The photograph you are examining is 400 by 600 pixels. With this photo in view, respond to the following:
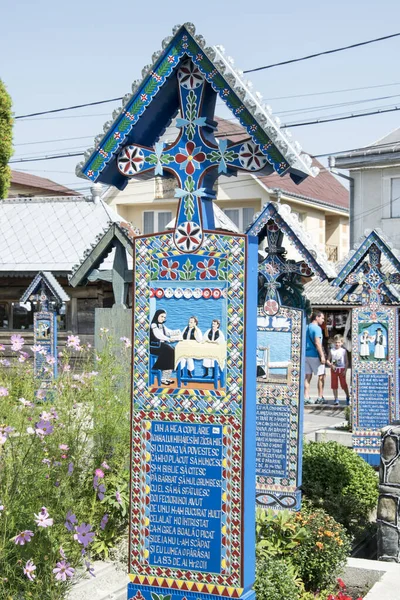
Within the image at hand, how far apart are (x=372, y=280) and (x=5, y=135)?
23.1ft

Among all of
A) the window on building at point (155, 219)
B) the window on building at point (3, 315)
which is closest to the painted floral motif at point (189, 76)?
the window on building at point (3, 315)

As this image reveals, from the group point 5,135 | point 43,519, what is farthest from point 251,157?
point 5,135

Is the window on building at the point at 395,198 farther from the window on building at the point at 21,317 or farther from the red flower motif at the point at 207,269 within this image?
the red flower motif at the point at 207,269

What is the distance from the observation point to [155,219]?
122 ft

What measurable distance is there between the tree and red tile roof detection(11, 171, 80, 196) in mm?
26121

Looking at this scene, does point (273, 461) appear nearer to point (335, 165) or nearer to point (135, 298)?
point (135, 298)

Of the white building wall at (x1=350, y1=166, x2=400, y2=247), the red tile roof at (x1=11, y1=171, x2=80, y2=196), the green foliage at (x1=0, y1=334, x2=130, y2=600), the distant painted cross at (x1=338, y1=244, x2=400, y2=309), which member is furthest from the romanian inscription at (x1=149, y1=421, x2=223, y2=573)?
the red tile roof at (x1=11, y1=171, x2=80, y2=196)

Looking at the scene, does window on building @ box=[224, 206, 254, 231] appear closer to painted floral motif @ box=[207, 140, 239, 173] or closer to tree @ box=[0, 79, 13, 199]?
tree @ box=[0, 79, 13, 199]

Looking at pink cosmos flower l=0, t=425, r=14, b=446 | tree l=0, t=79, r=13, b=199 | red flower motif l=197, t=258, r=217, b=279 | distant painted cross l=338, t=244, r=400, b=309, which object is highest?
tree l=0, t=79, r=13, b=199

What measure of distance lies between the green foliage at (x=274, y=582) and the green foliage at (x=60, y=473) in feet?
3.48

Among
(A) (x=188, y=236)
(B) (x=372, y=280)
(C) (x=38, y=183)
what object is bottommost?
(A) (x=188, y=236)

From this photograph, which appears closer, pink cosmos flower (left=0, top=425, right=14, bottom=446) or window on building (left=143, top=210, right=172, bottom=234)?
pink cosmos flower (left=0, top=425, right=14, bottom=446)

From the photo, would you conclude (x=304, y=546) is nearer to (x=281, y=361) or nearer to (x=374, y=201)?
(x=281, y=361)

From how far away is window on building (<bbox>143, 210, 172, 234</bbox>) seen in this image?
3700 cm
